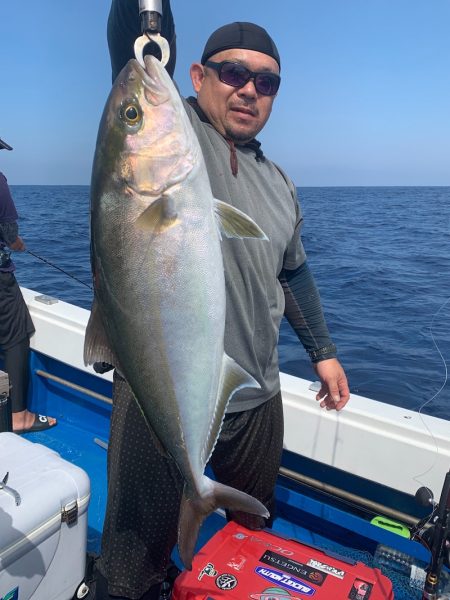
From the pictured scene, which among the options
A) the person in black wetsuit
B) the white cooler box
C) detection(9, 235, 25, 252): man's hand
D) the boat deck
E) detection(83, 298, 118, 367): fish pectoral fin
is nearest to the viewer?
detection(83, 298, 118, 367): fish pectoral fin

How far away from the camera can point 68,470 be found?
82.8 inches

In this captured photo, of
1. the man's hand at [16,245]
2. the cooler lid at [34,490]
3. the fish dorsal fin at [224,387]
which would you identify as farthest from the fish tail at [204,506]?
the man's hand at [16,245]

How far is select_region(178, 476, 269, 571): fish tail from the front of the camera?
159cm

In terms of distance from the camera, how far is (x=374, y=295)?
10625mm

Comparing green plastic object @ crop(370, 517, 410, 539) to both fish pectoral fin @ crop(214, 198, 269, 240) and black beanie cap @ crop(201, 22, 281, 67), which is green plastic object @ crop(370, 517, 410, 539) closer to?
fish pectoral fin @ crop(214, 198, 269, 240)

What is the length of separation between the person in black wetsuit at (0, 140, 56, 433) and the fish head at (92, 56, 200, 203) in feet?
9.16

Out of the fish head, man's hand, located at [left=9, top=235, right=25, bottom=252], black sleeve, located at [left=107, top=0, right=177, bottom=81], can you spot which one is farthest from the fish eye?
man's hand, located at [left=9, top=235, right=25, bottom=252]

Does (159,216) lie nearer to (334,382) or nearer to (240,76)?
(240,76)

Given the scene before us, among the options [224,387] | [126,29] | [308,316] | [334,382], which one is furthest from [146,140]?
[334,382]

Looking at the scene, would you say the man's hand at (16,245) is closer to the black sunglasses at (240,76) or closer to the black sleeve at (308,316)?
the black sleeve at (308,316)

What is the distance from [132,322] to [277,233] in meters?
0.83

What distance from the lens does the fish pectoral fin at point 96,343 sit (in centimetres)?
149

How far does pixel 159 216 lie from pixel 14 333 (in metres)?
2.94

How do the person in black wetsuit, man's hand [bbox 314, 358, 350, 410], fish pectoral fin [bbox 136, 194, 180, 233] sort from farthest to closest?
the person in black wetsuit < man's hand [bbox 314, 358, 350, 410] < fish pectoral fin [bbox 136, 194, 180, 233]
